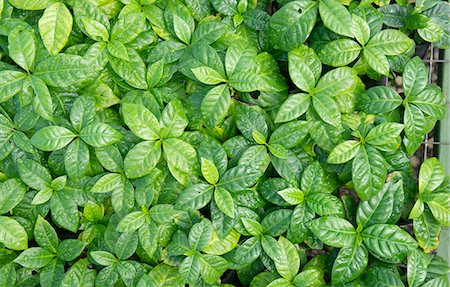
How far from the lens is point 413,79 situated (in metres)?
1.27

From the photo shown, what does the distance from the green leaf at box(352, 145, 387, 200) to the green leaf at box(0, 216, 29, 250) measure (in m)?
0.91

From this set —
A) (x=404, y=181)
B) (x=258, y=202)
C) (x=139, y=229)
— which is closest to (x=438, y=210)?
(x=404, y=181)

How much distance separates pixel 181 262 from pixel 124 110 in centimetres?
44

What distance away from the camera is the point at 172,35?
132cm

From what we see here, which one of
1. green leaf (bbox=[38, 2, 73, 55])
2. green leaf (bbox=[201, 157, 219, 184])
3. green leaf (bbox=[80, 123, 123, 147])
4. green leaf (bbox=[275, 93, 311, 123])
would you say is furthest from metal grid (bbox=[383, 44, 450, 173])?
green leaf (bbox=[38, 2, 73, 55])

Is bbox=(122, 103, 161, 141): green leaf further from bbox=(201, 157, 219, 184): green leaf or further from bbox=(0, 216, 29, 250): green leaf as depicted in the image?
A: bbox=(0, 216, 29, 250): green leaf

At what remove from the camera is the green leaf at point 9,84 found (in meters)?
1.21

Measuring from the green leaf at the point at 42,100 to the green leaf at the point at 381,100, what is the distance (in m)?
0.84

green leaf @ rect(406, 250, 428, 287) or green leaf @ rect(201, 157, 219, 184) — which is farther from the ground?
green leaf @ rect(201, 157, 219, 184)

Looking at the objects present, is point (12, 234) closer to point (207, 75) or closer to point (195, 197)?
point (195, 197)

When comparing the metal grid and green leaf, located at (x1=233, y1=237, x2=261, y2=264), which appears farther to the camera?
the metal grid

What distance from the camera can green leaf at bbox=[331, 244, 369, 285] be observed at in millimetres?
1244

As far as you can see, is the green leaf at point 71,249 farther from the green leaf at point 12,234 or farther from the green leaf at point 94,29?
the green leaf at point 94,29

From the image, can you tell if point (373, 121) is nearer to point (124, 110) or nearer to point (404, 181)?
point (404, 181)
